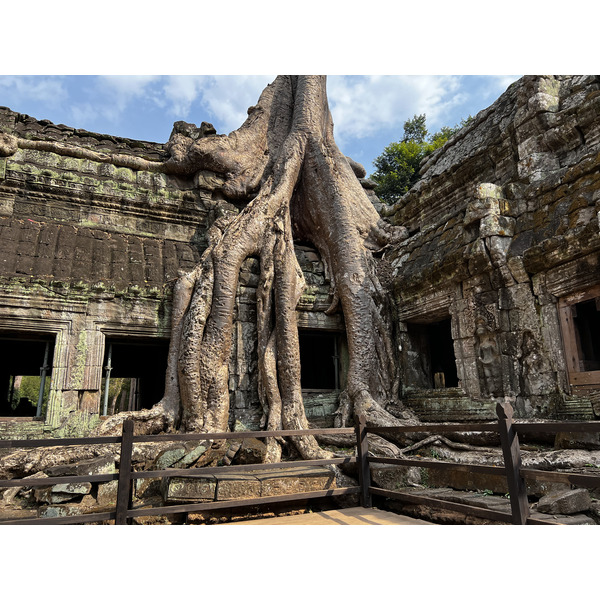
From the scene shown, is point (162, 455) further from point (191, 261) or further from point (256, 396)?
point (191, 261)

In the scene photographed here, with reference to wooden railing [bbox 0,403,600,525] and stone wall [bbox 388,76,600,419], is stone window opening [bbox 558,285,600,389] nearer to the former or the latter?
stone wall [bbox 388,76,600,419]

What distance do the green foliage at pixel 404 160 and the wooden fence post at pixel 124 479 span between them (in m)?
12.5

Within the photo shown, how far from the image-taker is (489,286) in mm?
5238

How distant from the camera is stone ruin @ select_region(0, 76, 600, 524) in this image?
4574mm

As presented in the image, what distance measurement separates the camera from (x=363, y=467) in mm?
3893

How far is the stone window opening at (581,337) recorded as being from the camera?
421cm

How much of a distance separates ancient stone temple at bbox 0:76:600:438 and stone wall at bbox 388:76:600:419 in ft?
0.05

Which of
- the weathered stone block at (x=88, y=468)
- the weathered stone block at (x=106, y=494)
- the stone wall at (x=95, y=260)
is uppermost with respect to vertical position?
the stone wall at (x=95, y=260)

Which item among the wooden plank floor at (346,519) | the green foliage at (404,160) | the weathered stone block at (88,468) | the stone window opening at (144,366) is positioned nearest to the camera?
the wooden plank floor at (346,519)

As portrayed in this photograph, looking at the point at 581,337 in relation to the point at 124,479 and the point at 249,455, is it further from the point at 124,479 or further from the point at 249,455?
the point at 124,479

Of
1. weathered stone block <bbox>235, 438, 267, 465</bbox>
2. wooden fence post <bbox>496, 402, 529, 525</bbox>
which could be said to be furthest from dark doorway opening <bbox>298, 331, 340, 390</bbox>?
wooden fence post <bbox>496, 402, 529, 525</bbox>

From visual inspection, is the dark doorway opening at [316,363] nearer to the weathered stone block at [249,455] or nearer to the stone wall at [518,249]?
the stone wall at [518,249]

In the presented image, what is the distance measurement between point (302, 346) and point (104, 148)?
4779mm

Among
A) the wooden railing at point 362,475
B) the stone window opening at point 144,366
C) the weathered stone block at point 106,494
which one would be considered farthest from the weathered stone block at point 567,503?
the stone window opening at point 144,366
